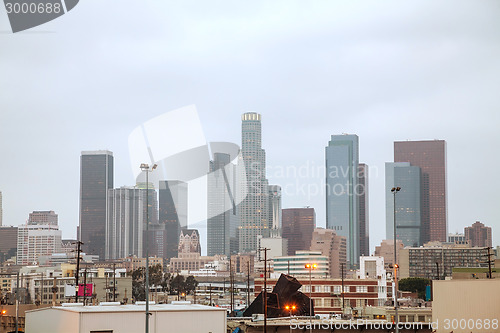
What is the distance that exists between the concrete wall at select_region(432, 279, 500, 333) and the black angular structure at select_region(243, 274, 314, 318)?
1406 inches

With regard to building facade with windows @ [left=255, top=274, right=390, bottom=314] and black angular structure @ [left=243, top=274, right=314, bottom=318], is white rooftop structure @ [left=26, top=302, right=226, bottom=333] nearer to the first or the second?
black angular structure @ [left=243, top=274, right=314, bottom=318]

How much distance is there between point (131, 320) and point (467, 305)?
23842 millimetres

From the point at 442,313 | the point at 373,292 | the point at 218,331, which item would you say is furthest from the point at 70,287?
the point at 442,313

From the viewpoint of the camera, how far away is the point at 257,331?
67.2 m

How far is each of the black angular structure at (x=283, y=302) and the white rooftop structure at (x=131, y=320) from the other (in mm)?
32319

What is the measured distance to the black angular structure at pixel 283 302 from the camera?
293 ft

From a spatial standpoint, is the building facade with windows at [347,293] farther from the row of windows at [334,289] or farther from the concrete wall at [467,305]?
the concrete wall at [467,305]

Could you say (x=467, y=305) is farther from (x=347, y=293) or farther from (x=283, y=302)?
(x=347, y=293)

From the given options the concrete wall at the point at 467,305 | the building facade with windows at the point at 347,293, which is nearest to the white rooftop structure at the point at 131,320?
the concrete wall at the point at 467,305

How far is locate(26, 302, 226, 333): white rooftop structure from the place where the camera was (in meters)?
52.5

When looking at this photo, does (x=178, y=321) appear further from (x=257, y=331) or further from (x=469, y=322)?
(x=469, y=322)

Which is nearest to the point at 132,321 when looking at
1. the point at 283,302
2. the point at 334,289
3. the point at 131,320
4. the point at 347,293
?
the point at 131,320

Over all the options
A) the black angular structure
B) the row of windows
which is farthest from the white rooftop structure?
the row of windows

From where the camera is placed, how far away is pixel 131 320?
53594 millimetres
